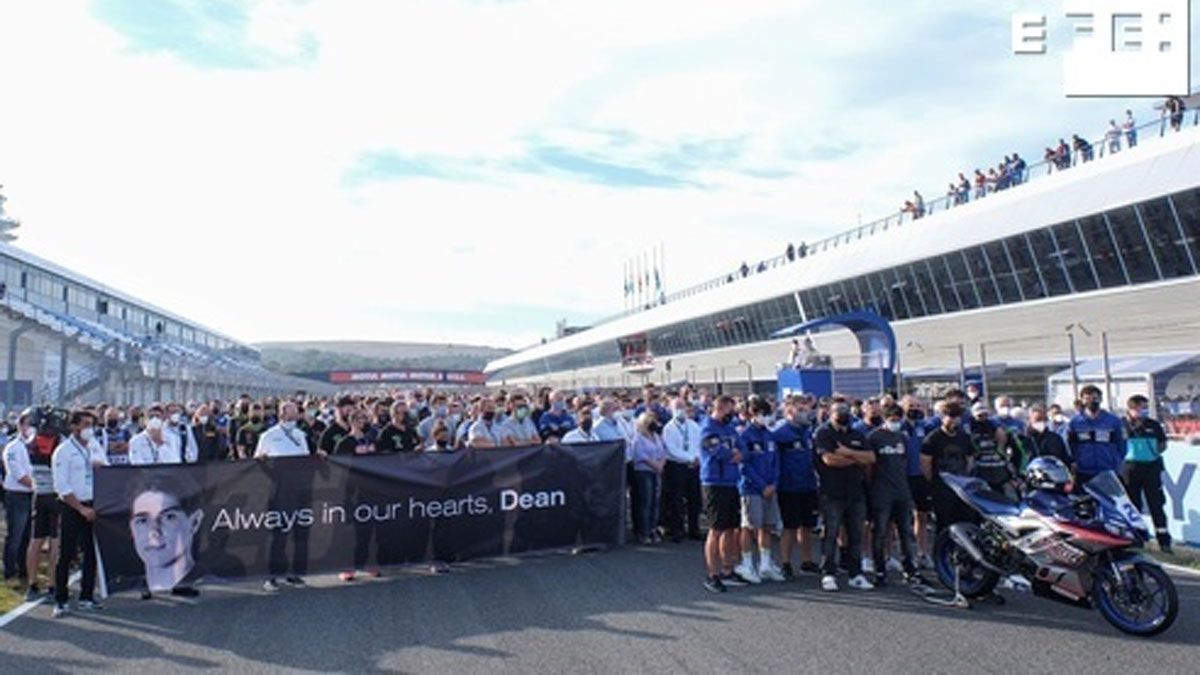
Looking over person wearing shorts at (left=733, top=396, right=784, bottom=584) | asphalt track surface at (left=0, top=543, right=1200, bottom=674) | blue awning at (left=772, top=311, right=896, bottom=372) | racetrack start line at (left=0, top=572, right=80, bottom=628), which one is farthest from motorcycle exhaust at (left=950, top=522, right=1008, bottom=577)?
blue awning at (left=772, top=311, right=896, bottom=372)

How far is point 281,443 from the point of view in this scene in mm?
11188

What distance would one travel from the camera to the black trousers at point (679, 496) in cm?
1262

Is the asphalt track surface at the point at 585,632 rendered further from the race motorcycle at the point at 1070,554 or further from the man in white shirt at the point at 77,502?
the man in white shirt at the point at 77,502

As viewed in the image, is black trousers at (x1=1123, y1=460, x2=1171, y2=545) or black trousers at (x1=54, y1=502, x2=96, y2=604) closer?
black trousers at (x1=54, y1=502, x2=96, y2=604)

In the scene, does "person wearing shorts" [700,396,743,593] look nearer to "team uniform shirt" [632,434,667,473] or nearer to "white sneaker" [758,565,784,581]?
"white sneaker" [758,565,784,581]

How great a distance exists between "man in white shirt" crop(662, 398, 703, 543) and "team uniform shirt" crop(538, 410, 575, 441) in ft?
7.09

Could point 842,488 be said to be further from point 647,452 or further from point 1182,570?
point 1182,570

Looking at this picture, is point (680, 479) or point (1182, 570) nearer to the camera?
point (1182, 570)

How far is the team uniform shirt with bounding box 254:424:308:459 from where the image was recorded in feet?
36.5

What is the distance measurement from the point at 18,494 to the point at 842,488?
8312mm

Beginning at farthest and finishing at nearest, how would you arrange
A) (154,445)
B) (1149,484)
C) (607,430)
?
(607,430)
(1149,484)
(154,445)

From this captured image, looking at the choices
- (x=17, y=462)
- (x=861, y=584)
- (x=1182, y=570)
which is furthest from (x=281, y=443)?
(x=1182, y=570)

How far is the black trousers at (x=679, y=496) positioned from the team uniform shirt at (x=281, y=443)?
15.0 ft

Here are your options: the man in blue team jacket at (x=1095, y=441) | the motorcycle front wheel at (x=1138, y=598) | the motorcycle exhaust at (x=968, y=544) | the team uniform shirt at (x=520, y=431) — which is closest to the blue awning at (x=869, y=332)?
the man in blue team jacket at (x=1095, y=441)
